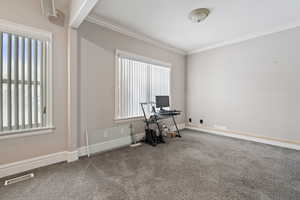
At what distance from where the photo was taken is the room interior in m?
1.87

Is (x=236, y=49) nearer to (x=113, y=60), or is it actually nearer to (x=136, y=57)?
(x=136, y=57)

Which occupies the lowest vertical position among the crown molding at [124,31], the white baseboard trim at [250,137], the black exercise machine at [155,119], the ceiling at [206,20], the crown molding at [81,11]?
the white baseboard trim at [250,137]

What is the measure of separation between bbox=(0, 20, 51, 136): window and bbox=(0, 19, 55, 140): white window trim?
14 millimetres

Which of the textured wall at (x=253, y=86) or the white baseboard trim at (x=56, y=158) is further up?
the textured wall at (x=253, y=86)

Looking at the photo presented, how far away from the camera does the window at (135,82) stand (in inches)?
126

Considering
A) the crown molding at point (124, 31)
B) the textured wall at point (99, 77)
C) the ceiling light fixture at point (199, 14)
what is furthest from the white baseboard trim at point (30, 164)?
the ceiling light fixture at point (199, 14)

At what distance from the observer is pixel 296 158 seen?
2.56 m

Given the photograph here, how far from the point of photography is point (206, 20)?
288cm

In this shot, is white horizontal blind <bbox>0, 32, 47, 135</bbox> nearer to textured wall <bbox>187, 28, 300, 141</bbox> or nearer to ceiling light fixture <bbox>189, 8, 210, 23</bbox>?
ceiling light fixture <bbox>189, 8, 210, 23</bbox>

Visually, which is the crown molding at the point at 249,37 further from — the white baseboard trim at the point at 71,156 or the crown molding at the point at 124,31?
the white baseboard trim at the point at 71,156

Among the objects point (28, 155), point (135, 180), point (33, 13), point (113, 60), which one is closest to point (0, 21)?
point (33, 13)

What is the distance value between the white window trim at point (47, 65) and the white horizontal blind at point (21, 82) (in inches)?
2.3

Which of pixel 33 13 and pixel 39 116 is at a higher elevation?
pixel 33 13

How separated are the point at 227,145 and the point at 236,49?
8.81 ft
